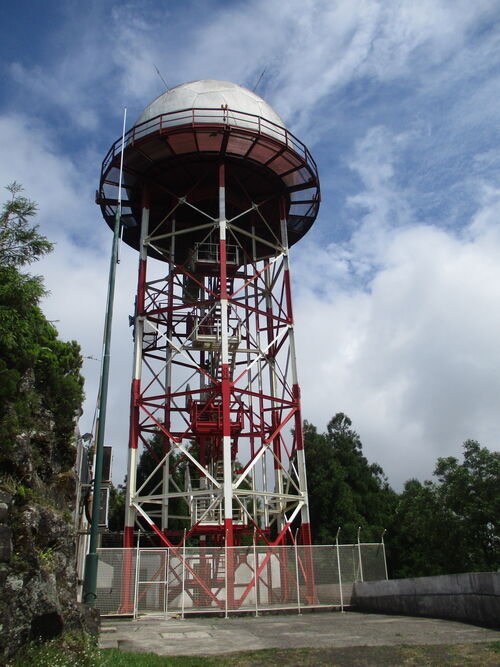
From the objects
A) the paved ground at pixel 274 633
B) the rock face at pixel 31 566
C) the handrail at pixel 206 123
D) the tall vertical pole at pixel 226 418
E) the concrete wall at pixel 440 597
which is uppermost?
the handrail at pixel 206 123

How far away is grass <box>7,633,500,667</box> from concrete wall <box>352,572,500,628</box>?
8.72 feet

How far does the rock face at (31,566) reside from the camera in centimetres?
785

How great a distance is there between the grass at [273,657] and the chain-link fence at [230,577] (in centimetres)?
679

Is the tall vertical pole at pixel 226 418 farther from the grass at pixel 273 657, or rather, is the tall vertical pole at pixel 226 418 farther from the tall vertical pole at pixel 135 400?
the grass at pixel 273 657

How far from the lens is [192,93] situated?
80.2 feet

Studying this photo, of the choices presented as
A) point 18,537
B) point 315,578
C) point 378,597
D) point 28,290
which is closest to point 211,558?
point 315,578

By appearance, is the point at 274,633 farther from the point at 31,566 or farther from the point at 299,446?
the point at 299,446

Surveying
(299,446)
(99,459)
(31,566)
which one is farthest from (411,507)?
(31,566)

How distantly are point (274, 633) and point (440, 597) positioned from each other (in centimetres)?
455

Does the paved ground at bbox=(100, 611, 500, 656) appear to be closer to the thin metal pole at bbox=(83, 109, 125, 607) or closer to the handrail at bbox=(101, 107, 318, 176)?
the thin metal pole at bbox=(83, 109, 125, 607)

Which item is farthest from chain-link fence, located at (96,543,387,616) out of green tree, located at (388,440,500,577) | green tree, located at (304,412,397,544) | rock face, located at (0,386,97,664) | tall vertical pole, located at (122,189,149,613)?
green tree, located at (304,412,397,544)

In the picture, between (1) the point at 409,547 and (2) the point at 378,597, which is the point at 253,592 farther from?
(1) the point at 409,547

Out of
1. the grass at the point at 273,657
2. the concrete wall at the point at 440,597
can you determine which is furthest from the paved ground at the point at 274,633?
the grass at the point at 273,657

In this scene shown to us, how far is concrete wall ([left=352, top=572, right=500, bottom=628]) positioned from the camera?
40.6 feet
